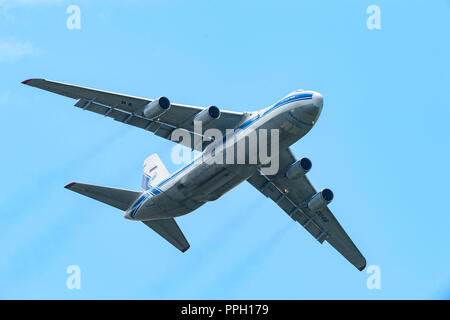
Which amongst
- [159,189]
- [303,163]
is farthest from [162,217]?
[303,163]

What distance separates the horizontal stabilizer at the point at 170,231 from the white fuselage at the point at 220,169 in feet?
7.77

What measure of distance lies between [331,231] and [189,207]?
927 cm

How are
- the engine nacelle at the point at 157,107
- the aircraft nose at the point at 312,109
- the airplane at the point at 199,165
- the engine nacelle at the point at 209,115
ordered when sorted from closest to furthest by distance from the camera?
the aircraft nose at the point at 312,109 → the airplane at the point at 199,165 → the engine nacelle at the point at 157,107 → the engine nacelle at the point at 209,115

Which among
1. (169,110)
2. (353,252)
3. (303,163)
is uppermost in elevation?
(169,110)

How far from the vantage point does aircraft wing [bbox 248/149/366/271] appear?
1651 inches

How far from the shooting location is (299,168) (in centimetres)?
3950

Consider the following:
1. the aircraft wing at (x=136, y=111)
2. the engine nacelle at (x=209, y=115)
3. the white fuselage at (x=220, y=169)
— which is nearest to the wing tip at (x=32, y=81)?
the aircraft wing at (x=136, y=111)

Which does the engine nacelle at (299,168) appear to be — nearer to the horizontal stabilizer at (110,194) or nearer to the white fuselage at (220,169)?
the white fuselage at (220,169)

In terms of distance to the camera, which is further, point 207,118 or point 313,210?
point 313,210

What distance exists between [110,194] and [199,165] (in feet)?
19.0

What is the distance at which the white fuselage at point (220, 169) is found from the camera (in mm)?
35500

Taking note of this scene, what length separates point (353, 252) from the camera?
4406 centimetres

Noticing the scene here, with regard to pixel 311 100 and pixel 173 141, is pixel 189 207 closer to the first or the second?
pixel 173 141

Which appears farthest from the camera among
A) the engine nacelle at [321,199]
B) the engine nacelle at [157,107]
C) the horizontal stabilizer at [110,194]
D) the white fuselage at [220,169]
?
the engine nacelle at [321,199]
